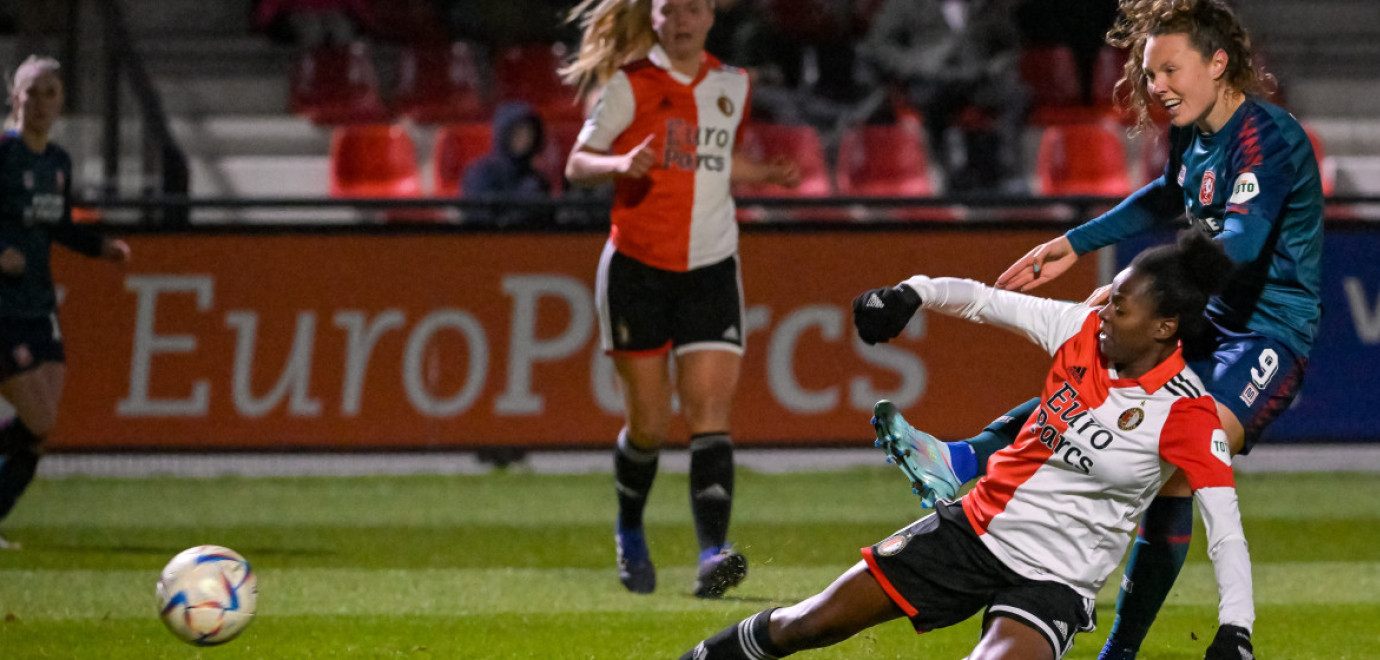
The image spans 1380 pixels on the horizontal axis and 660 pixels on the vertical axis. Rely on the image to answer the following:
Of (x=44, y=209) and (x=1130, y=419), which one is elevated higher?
(x=1130, y=419)

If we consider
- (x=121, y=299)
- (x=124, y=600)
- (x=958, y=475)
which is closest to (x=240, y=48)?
(x=121, y=299)

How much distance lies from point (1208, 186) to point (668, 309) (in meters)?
2.29

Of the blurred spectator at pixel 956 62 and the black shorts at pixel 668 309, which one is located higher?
the blurred spectator at pixel 956 62

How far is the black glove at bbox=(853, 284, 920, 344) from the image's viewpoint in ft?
12.2

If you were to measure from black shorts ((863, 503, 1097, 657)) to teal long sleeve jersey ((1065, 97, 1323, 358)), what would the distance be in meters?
1.06

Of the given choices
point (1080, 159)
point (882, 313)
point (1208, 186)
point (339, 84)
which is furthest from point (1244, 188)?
point (339, 84)

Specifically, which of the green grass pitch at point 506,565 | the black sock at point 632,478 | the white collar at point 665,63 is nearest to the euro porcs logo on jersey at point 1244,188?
the green grass pitch at point 506,565

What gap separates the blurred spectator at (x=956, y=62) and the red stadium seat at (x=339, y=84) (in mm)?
4129

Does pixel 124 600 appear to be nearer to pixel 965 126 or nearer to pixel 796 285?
pixel 796 285

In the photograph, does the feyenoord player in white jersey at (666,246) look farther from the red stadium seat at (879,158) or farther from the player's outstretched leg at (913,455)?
the red stadium seat at (879,158)

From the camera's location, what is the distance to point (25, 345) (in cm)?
731

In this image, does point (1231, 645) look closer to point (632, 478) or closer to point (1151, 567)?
point (1151, 567)

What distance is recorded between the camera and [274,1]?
13477 mm

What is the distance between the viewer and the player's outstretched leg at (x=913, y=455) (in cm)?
399
